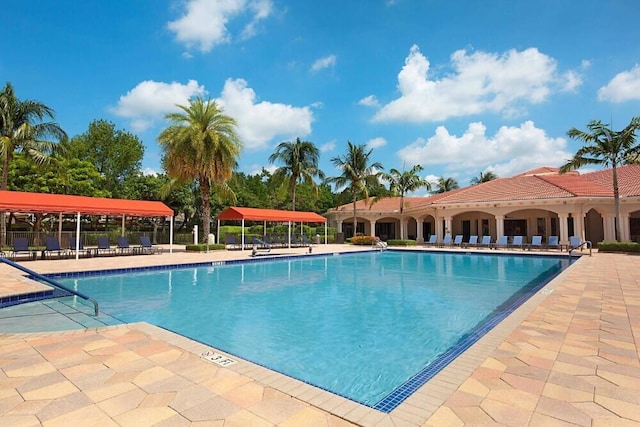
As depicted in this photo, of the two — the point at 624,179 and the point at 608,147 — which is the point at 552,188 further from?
the point at 624,179

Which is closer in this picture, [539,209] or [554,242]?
[554,242]

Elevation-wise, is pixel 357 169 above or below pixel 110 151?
below

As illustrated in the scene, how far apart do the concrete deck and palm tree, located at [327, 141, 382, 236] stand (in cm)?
2513

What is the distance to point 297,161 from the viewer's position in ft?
95.0

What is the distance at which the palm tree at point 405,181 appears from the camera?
28469 millimetres

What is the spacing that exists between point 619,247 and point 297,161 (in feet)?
69.3

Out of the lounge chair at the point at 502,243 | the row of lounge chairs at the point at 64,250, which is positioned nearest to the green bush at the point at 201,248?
the row of lounge chairs at the point at 64,250

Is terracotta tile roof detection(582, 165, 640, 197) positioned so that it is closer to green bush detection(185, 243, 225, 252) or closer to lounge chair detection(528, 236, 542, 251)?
lounge chair detection(528, 236, 542, 251)

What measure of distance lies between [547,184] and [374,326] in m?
24.1

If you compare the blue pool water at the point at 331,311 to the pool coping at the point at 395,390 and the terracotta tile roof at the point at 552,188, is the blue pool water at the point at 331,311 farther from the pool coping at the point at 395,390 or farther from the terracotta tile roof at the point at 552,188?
the terracotta tile roof at the point at 552,188

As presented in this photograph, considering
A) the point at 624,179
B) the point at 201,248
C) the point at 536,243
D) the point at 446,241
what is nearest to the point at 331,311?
the point at 201,248

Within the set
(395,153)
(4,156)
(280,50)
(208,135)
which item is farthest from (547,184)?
(4,156)

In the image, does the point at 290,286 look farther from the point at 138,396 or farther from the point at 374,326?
the point at 138,396

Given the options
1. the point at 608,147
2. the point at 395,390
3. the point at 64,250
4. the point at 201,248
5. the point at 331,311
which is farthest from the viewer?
the point at 201,248
